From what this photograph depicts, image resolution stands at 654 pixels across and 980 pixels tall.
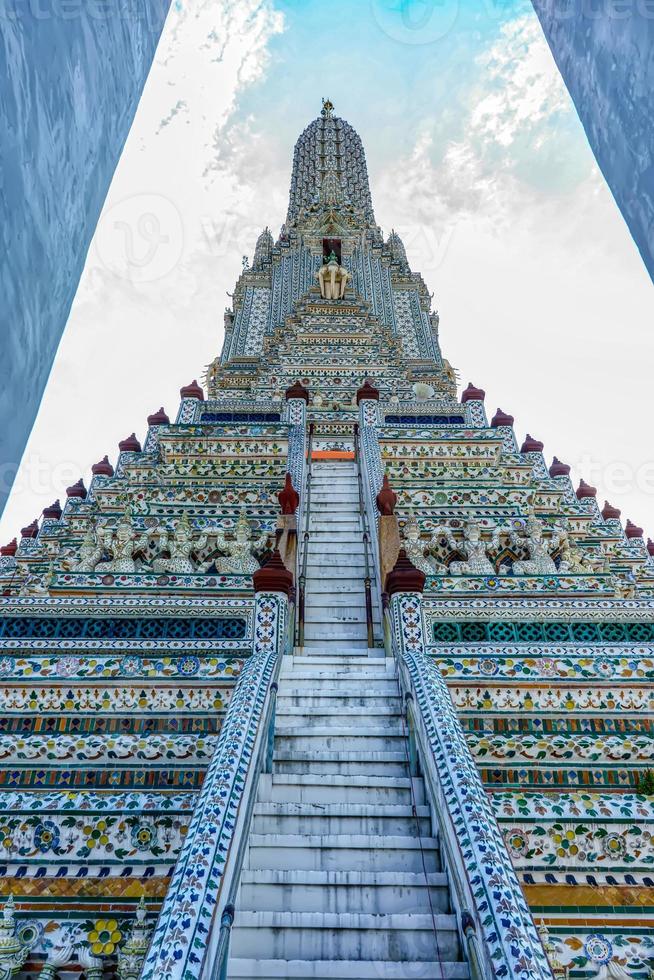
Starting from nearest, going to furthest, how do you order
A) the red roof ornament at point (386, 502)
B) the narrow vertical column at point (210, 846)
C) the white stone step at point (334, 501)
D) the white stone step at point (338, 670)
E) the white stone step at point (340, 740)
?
the narrow vertical column at point (210, 846) → the white stone step at point (340, 740) → the white stone step at point (338, 670) → the red roof ornament at point (386, 502) → the white stone step at point (334, 501)


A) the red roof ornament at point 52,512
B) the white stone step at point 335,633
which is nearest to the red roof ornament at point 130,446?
the red roof ornament at point 52,512

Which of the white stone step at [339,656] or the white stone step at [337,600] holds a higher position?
the white stone step at [337,600]

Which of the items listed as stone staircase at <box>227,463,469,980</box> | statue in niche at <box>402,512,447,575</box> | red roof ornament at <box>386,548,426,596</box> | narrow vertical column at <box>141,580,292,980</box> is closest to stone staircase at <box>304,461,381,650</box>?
statue in niche at <box>402,512,447,575</box>

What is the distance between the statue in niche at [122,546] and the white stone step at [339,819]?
430 centimetres

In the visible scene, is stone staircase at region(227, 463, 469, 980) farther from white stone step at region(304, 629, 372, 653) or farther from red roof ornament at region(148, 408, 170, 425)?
red roof ornament at region(148, 408, 170, 425)

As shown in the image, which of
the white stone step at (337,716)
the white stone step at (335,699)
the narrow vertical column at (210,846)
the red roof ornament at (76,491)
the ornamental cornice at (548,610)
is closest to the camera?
the narrow vertical column at (210,846)

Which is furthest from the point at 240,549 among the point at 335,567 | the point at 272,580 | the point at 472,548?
the point at 472,548

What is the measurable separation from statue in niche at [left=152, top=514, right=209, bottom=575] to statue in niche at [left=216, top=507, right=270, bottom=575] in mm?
305

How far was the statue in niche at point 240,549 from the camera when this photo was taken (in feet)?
26.9

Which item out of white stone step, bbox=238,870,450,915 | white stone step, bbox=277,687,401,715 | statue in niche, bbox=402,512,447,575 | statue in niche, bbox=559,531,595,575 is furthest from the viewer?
statue in niche, bbox=402,512,447,575

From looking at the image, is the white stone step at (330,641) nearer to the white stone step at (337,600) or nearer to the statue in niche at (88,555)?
the white stone step at (337,600)

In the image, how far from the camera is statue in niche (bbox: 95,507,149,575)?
8.12 metres

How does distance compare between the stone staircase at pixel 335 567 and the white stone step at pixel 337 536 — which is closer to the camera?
the stone staircase at pixel 335 567

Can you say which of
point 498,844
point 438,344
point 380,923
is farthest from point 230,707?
point 438,344
